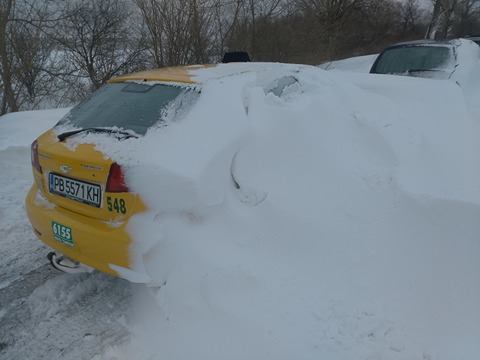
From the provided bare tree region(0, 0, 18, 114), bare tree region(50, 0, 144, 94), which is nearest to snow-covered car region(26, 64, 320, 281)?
bare tree region(0, 0, 18, 114)

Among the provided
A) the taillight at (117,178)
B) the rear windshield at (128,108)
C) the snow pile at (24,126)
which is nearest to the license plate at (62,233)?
the taillight at (117,178)

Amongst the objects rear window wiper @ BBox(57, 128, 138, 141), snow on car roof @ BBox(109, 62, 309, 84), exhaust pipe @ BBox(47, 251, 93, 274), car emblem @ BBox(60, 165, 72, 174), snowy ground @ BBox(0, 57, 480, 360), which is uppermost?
snow on car roof @ BBox(109, 62, 309, 84)

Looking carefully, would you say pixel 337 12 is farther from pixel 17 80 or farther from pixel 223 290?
pixel 223 290

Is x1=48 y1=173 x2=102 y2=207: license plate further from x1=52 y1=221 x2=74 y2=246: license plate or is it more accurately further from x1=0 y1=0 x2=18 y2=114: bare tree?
x1=0 y1=0 x2=18 y2=114: bare tree

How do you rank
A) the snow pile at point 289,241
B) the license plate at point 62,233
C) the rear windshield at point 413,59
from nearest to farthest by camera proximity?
the snow pile at point 289,241 < the license plate at point 62,233 < the rear windshield at point 413,59

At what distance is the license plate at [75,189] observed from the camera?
99.4 inches

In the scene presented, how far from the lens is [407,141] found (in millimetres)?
3213

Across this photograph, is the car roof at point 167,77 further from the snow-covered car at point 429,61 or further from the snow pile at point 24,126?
the snow-covered car at point 429,61

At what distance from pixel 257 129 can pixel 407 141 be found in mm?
1248

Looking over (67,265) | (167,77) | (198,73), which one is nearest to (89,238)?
(67,265)

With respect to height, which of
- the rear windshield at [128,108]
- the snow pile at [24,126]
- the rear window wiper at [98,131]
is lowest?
the snow pile at [24,126]

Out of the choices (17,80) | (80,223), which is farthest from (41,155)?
(17,80)

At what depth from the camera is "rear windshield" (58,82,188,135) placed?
2.74m

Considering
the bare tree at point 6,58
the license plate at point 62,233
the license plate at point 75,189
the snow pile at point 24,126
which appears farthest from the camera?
the bare tree at point 6,58
